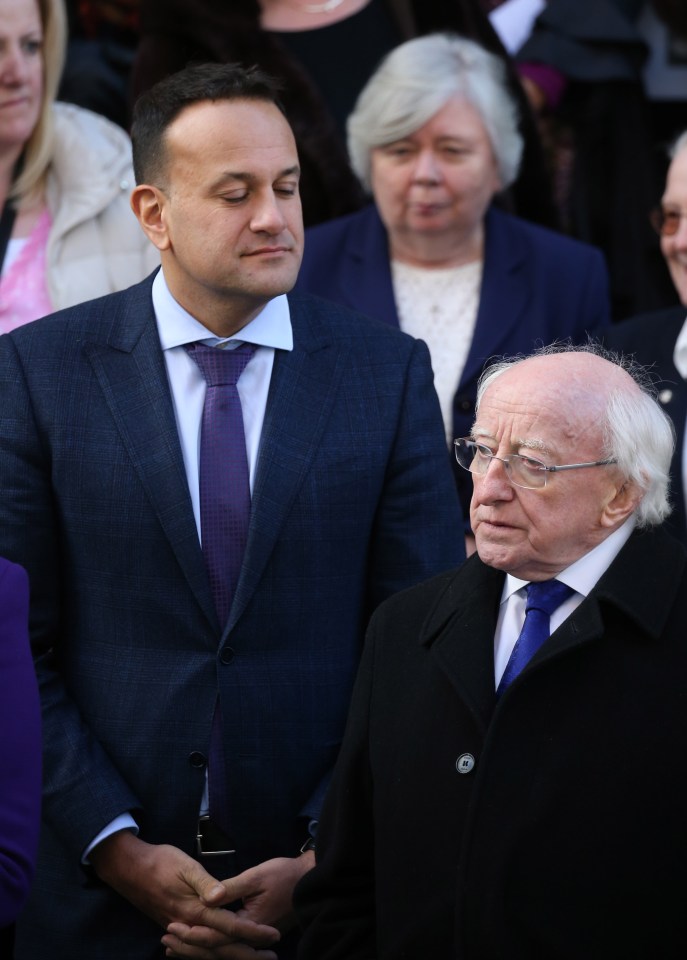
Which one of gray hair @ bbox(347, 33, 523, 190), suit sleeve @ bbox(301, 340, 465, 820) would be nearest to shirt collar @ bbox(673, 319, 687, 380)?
gray hair @ bbox(347, 33, 523, 190)

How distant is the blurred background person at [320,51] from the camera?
189 inches

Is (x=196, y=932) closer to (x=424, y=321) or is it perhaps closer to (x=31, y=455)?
(x=31, y=455)

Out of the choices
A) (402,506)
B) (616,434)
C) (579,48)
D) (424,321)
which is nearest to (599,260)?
(424,321)

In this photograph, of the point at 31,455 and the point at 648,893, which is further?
the point at 31,455

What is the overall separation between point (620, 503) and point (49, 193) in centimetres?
202

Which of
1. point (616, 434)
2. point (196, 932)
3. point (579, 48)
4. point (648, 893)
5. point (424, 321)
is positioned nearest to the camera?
point (648, 893)

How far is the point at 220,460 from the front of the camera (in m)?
3.16

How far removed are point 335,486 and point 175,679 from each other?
1.57ft

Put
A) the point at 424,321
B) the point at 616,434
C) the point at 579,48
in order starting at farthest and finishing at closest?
the point at 579,48, the point at 424,321, the point at 616,434

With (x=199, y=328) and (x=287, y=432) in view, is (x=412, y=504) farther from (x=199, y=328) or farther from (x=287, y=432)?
(x=199, y=328)

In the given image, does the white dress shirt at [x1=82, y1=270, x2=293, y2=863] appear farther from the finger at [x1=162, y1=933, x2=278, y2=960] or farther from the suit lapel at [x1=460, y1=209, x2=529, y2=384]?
the suit lapel at [x1=460, y1=209, x2=529, y2=384]

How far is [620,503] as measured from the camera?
9.05 ft

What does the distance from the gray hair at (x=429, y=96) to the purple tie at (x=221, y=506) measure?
1.51 meters

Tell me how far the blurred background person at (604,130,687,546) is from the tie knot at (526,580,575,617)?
4.39ft
